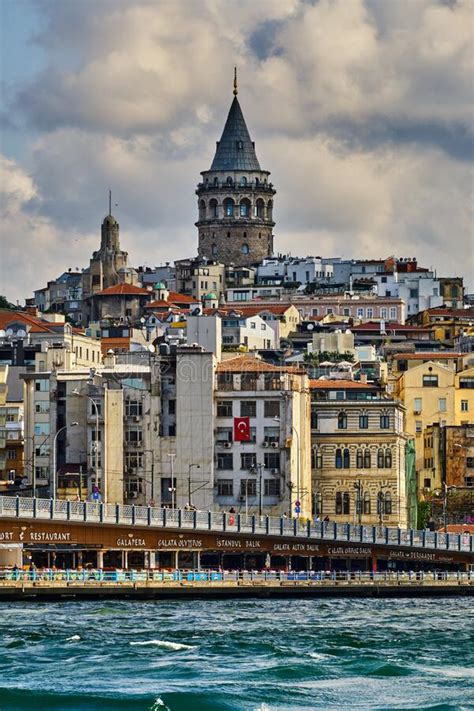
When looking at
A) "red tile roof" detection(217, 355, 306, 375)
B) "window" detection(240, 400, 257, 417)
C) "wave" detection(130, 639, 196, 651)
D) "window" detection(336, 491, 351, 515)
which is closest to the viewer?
"wave" detection(130, 639, 196, 651)

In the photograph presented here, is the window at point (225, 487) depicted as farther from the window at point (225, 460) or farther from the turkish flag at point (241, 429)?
the turkish flag at point (241, 429)

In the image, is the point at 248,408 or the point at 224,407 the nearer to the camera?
the point at 224,407

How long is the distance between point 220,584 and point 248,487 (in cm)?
2540

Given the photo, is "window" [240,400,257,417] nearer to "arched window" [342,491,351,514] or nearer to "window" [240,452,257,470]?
"window" [240,452,257,470]

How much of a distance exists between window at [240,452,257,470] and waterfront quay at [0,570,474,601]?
69.4 ft

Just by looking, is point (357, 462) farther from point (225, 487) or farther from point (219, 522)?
point (219, 522)

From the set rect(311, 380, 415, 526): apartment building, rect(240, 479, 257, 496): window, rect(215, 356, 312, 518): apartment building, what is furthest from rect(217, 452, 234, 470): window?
rect(311, 380, 415, 526): apartment building

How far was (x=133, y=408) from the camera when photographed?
151875 mm

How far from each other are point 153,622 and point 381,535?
24338 mm

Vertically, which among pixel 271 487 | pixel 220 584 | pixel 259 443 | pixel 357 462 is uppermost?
pixel 259 443

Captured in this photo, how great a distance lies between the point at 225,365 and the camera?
154 m

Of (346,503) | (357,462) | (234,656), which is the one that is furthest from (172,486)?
(234,656)

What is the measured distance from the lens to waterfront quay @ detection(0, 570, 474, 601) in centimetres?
12144

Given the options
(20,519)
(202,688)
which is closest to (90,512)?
(20,519)
